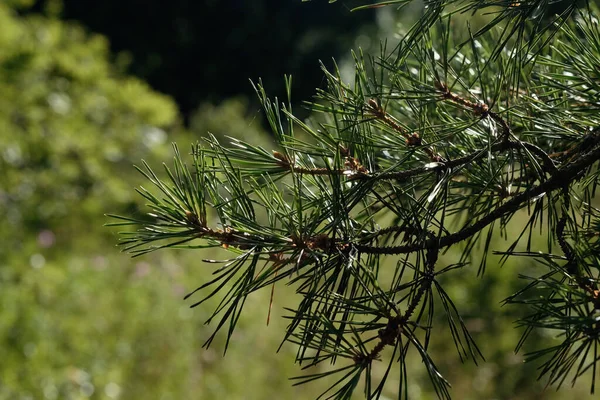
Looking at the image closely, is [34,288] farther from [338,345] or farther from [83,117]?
[338,345]

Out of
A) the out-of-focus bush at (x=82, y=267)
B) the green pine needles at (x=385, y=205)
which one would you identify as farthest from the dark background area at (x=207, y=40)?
the green pine needles at (x=385, y=205)

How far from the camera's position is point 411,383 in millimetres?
3002

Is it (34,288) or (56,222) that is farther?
(56,222)

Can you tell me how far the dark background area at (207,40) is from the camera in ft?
26.2

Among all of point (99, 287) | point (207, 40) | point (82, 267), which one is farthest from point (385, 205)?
point (207, 40)

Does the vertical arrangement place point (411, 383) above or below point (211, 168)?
below

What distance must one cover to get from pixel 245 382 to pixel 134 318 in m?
0.57

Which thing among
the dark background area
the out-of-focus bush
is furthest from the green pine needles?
the dark background area

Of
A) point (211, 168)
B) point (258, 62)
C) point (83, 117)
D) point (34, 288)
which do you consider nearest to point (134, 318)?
point (34, 288)

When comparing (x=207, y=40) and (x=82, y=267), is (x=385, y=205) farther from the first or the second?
(x=207, y=40)

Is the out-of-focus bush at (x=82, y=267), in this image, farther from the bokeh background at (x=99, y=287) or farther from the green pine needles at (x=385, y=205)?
the green pine needles at (x=385, y=205)

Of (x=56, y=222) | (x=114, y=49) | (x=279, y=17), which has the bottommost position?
(x=56, y=222)

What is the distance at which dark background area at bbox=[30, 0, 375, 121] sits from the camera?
8.00 m

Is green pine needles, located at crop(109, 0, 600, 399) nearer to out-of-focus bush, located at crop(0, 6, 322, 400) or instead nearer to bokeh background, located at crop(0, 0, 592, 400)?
bokeh background, located at crop(0, 0, 592, 400)
